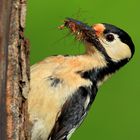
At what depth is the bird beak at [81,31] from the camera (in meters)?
7.03

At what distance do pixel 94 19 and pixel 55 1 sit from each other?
0.39 meters

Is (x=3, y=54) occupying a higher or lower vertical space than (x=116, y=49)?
higher

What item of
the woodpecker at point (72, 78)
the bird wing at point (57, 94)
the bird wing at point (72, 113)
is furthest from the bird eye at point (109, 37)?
the bird wing at point (72, 113)

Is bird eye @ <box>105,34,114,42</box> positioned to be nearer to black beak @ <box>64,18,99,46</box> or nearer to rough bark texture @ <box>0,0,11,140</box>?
black beak @ <box>64,18,99,46</box>

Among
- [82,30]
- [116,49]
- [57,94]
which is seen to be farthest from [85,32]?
[57,94]

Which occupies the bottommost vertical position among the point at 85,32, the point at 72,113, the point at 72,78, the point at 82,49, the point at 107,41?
the point at 72,113

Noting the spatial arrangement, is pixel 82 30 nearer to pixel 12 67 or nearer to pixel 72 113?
pixel 72 113

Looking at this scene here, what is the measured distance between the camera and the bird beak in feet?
23.1

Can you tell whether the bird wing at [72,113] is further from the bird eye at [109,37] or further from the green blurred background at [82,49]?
the green blurred background at [82,49]

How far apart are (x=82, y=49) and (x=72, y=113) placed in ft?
3.79

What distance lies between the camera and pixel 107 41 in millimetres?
7367

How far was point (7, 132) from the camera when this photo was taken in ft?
18.9

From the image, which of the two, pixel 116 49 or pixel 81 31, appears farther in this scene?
pixel 116 49

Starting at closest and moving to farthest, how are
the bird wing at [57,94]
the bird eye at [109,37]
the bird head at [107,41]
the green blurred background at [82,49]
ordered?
1. the bird wing at [57,94]
2. the bird head at [107,41]
3. the bird eye at [109,37]
4. the green blurred background at [82,49]
